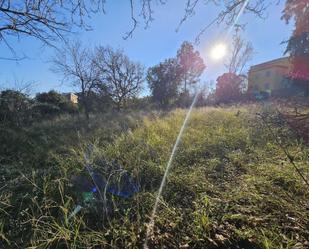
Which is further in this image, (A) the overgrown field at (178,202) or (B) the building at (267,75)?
(B) the building at (267,75)

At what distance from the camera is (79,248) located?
7.32ft

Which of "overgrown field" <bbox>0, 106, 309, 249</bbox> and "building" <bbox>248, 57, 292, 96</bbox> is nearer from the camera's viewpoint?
"overgrown field" <bbox>0, 106, 309, 249</bbox>

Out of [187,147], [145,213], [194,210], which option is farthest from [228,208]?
[187,147]

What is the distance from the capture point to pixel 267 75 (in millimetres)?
32156

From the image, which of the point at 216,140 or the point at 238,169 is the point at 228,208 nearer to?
the point at 238,169

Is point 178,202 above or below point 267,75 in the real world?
below

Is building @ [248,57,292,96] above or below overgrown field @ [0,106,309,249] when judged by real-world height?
above

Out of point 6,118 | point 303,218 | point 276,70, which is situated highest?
point 276,70

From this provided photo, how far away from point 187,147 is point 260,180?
197cm

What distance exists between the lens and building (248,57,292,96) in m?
29.8

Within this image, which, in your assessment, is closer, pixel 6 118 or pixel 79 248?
pixel 79 248

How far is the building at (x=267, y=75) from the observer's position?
2977 cm

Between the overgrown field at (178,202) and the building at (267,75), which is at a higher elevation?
the building at (267,75)

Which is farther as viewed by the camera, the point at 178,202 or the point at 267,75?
the point at 267,75
